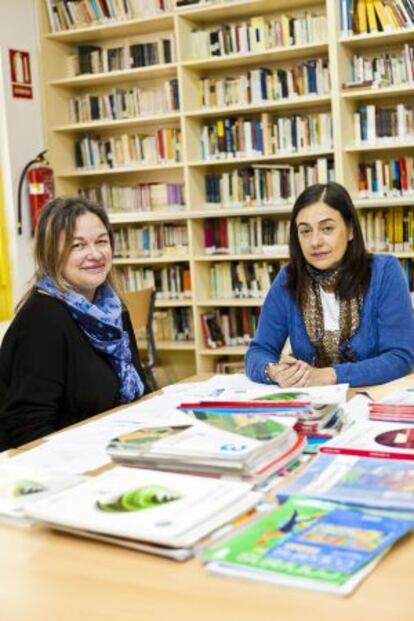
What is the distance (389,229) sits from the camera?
4.88 meters

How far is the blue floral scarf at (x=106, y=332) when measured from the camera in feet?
7.37

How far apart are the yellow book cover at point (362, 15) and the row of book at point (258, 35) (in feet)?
0.72

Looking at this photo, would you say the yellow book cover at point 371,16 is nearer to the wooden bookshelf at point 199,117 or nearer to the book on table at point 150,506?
the wooden bookshelf at point 199,117

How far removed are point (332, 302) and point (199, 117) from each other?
3004mm

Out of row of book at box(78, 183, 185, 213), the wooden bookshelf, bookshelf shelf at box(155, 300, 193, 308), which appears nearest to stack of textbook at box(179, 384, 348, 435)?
the wooden bookshelf

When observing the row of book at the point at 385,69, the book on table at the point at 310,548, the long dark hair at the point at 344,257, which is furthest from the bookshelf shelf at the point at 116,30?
the book on table at the point at 310,548

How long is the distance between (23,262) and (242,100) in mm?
1796

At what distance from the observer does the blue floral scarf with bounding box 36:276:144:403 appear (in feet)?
7.37

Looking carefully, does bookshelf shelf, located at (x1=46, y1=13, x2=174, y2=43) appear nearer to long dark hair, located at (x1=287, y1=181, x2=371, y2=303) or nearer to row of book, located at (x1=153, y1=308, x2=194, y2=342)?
row of book, located at (x1=153, y1=308, x2=194, y2=342)

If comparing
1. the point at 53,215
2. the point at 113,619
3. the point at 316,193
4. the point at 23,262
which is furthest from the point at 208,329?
the point at 113,619

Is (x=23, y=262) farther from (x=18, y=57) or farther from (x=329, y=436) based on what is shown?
(x=329, y=436)

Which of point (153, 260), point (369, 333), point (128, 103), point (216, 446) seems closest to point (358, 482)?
point (216, 446)

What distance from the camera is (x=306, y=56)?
509 centimetres

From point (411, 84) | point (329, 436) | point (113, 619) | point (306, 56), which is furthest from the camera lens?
point (306, 56)
